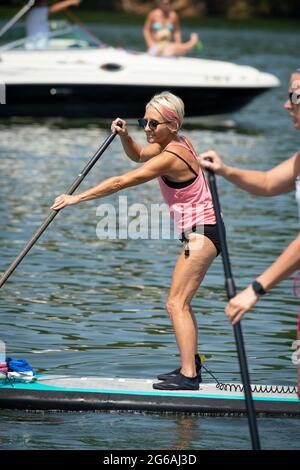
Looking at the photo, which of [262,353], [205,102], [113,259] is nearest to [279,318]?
[262,353]

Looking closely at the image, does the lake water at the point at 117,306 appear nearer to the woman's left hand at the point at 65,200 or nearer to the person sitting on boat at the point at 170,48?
the woman's left hand at the point at 65,200

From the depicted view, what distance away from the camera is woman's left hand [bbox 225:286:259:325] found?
654 centimetres

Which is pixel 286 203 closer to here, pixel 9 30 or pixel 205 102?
pixel 205 102

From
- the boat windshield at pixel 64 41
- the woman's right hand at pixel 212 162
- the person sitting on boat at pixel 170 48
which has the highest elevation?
the person sitting on boat at pixel 170 48

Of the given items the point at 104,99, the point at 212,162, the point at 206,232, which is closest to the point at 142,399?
the point at 206,232

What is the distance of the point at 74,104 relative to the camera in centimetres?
2327

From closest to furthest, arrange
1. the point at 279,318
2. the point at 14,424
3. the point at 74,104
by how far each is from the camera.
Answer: the point at 14,424
the point at 279,318
the point at 74,104

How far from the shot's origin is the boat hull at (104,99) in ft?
74.5

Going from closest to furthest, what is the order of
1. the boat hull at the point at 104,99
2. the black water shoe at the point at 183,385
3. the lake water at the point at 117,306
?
the lake water at the point at 117,306 → the black water shoe at the point at 183,385 → the boat hull at the point at 104,99

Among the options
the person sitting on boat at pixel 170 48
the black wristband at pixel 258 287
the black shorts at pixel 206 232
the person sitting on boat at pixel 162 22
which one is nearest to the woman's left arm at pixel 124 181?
the black shorts at pixel 206 232

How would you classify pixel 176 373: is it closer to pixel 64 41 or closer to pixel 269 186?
pixel 269 186

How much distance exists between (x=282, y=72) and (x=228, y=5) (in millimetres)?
40134

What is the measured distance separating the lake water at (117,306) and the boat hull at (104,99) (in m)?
2.20

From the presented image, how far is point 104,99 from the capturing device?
75.6 ft
